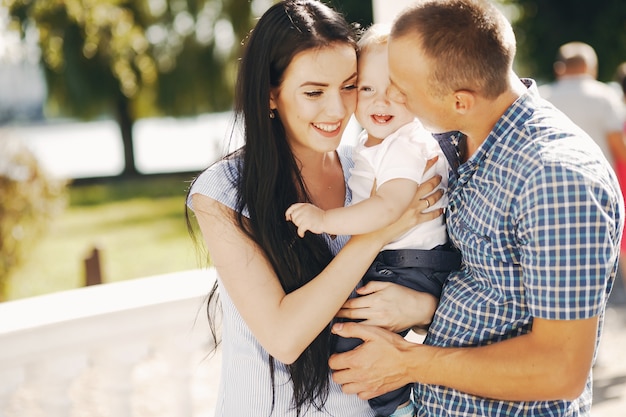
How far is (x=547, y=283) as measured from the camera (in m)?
1.54

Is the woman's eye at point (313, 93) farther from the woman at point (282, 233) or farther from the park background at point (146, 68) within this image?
the park background at point (146, 68)

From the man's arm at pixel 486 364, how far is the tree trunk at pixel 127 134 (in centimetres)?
1815

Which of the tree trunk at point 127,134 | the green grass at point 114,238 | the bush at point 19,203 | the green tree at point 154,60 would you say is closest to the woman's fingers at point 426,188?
the green grass at point 114,238

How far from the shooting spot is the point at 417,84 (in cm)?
175

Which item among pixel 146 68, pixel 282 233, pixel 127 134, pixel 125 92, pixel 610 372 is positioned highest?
pixel 282 233

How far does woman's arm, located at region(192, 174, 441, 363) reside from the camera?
5.98 ft

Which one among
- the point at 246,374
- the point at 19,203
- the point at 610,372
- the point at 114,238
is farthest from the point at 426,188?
the point at 114,238

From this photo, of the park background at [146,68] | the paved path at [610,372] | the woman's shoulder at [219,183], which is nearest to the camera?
the woman's shoulder at [219,183]

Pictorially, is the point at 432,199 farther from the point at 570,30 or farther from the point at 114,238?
the point at 570,30

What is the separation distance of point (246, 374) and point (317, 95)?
770 mm

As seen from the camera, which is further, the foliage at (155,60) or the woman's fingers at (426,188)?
the foliage at (155,60)

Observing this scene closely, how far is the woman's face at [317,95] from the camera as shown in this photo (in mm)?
2002

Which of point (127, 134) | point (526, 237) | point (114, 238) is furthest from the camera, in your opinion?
point (127, 134)

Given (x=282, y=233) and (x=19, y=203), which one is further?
(x=19, y=203)
